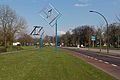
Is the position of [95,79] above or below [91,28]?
below

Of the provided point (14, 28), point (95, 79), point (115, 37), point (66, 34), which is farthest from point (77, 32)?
point (95, 79)

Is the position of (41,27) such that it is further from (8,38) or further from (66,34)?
(66,34)

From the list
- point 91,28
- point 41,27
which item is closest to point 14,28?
point 41,27

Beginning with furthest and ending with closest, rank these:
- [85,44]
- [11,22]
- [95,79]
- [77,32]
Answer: [77,32] < [85,44] < [11,22] < [95,79]

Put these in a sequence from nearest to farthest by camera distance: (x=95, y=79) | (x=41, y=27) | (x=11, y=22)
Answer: (x=95, y=79), (x=41, y=27), (x=11, y=22)

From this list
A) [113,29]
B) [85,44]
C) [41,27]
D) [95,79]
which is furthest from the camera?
[85,44]

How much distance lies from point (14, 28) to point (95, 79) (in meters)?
72.1

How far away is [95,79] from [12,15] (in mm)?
71491

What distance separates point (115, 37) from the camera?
129125 millimetres

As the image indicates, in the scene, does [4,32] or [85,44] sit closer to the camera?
[4,32]

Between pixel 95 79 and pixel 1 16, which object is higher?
pixel 1 16

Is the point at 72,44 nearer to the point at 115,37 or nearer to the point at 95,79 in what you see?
the point at 115,37

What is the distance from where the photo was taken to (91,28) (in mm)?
161375

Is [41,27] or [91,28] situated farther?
[91,28]
